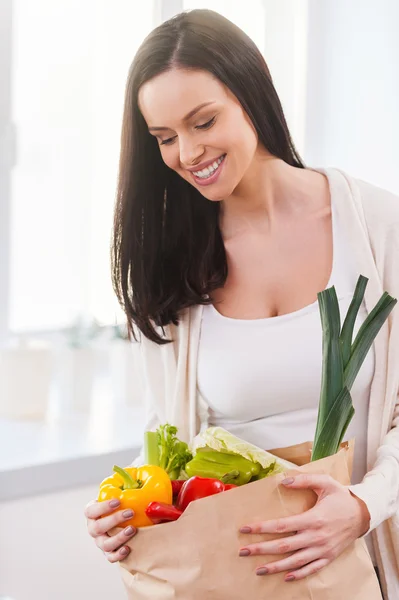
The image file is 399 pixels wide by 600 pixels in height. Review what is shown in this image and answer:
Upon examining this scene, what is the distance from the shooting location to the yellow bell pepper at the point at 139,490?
1.10 meters

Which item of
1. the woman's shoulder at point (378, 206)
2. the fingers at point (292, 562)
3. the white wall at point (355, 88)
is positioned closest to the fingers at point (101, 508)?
the fingers at point (292, 562)

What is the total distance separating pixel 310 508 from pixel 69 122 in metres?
1.43

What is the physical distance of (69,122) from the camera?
220 centimetres

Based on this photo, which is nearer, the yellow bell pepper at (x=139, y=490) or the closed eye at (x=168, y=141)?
the yellow bell pepper at (x=139, y=490)

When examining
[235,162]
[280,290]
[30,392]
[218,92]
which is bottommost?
[30,392]

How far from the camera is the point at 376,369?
4.53 feet

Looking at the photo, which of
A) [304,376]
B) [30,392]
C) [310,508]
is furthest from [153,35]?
[30,392]

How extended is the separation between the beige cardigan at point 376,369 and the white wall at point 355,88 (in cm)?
76

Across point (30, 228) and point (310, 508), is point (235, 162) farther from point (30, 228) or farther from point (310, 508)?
point (30, 228)

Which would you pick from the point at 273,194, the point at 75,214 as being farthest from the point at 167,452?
the point at 75,214

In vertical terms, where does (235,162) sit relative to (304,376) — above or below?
above

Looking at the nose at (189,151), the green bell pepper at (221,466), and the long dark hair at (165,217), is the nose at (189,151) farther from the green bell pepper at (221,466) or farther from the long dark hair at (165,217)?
the green bell pepper at (221,466)

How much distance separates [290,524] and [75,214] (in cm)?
136

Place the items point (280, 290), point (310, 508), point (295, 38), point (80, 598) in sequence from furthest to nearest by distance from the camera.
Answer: point (295, 38) → point (80, 598) → point (280, 290) → point (310, 508)
